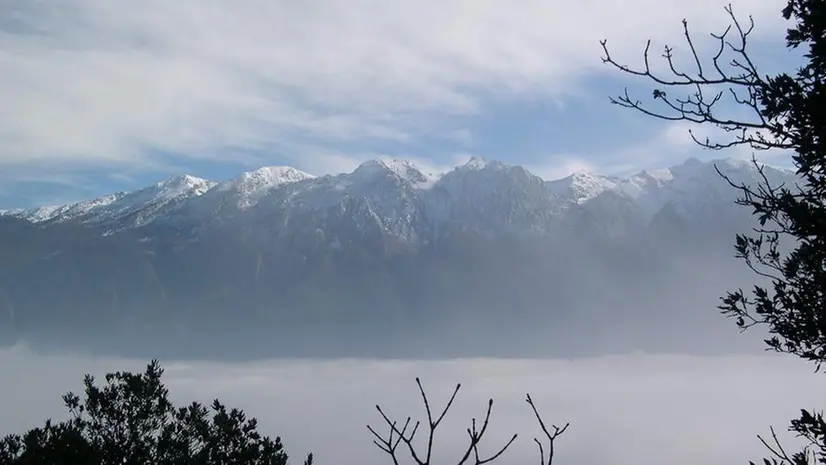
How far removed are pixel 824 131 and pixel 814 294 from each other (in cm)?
178

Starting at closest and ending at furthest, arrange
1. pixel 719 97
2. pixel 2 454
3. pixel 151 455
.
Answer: pixel 719 97 → pixel 2 454 → pixel 151 455

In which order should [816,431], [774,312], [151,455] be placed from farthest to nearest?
[151,455] → [774,312] → [816,431]

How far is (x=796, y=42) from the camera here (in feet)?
28.1

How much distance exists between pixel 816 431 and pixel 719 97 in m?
3.41

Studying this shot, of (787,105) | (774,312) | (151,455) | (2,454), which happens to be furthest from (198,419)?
(787,105)

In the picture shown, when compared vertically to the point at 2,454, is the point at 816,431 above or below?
above

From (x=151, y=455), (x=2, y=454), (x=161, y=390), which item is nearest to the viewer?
(x=2, y=454)

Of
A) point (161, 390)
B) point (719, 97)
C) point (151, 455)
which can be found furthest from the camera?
point (161, 390)

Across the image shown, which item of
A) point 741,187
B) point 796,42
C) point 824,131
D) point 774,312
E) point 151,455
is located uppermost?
point 796,42

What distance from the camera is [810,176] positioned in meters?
8.41

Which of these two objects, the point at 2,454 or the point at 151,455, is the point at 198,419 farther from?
the point at 2,454

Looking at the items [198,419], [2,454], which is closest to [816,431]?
[198,419]

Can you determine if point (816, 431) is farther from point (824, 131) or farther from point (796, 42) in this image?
point (796, 42)

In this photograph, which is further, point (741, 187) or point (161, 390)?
point (161, 390)
